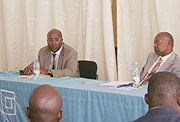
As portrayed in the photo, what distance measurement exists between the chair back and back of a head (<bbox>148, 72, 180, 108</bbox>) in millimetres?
2597

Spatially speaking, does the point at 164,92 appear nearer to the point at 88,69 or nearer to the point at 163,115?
the point at 163,115

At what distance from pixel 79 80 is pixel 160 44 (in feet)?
3.67

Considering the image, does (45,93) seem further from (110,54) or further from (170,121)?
(110,54)

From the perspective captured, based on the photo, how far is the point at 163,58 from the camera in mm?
3682

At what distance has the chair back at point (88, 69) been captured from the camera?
4.15m

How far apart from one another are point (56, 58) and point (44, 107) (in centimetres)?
282

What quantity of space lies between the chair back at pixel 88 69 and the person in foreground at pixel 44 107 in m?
2.68

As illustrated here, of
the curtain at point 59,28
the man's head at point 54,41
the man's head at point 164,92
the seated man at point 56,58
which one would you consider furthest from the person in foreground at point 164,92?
the curtain at point 59,28

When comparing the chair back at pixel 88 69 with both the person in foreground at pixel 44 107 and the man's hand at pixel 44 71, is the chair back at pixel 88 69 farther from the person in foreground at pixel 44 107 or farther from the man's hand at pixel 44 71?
the person in foreground at pixel 44 107

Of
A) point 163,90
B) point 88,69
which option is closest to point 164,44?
point 88,69

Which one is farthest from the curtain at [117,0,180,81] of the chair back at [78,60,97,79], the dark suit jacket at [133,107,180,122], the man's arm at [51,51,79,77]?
the dark suit jacket at [133,107,180,122]

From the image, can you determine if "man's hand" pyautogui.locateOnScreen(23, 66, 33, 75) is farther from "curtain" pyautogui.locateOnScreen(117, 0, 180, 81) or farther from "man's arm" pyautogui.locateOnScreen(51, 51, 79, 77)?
"curtain" pyautogui.locateOnScreen(117, 0, 180, 81)

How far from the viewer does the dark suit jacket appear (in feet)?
4.26

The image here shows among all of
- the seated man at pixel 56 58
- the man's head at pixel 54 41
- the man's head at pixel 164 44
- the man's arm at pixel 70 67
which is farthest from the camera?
the man's head at pixel 54 41
